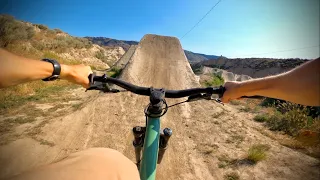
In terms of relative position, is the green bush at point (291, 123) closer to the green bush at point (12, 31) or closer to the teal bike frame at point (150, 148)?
the teal bike frame at point (150, 148)

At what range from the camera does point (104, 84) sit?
215cm

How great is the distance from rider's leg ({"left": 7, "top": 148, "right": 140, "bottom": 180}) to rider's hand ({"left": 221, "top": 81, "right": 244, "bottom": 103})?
1.01m

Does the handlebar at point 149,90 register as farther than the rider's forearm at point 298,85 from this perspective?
Yes

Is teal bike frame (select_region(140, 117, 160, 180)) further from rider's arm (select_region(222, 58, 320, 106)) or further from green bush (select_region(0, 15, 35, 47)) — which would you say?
green bush (select_region(0, 15, 35, 47))

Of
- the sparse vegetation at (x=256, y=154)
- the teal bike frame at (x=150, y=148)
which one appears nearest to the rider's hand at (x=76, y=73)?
the teal bike frame at (x=150, y=148)

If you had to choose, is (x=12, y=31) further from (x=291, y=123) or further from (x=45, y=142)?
(x=291, y=123)

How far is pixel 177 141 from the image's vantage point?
5.91 m

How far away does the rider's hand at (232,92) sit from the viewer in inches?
63.4

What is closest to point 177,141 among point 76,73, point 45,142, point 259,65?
point 45,142

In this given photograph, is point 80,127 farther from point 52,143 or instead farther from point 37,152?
point 37,152

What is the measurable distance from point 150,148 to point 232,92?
94 centimetres

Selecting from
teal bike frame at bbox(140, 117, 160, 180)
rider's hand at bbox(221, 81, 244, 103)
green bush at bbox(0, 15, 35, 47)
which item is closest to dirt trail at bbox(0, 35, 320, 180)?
teal bike frame at bbox(140, 117, 160, 180)

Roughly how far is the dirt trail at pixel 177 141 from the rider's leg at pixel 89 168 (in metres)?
3.80

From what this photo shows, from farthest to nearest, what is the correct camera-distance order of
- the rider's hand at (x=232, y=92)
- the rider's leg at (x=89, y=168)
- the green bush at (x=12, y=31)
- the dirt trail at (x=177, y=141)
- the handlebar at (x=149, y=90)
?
the green bush at (x=12, y=31) → the dirt trail at (x=177, y=141) → the handlebar at (x=149, y=90) → the rider's hand at (x=232, y=92) → the rider's leg at (x=89, y=168)
